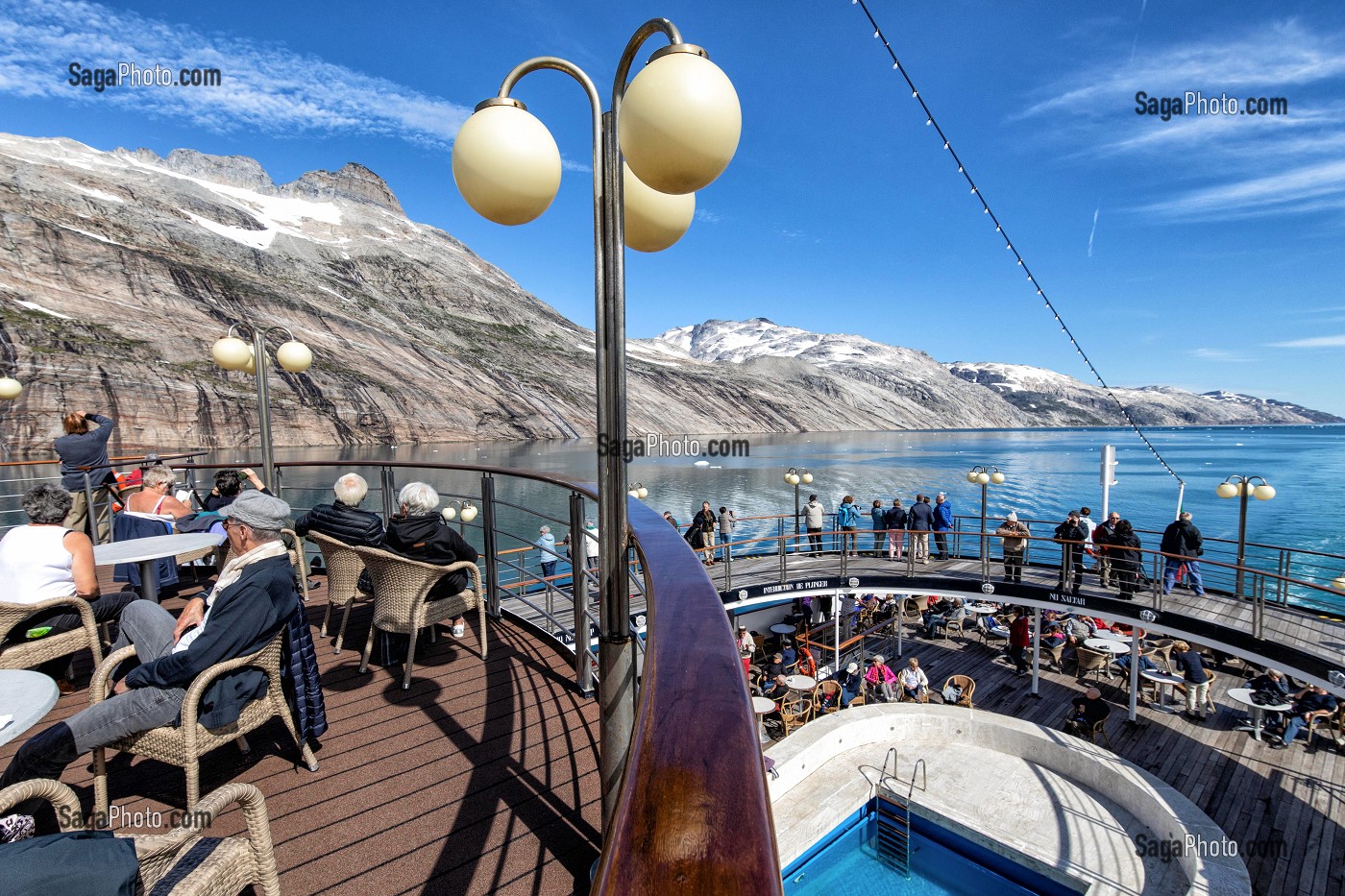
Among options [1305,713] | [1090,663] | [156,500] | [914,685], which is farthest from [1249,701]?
[156,500]

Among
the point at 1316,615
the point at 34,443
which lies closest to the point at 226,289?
the point at 34,443

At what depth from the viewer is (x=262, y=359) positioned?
554 cm

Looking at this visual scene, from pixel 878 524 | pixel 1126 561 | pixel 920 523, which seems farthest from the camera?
pixel 878 524

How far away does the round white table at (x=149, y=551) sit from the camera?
3.42 meters

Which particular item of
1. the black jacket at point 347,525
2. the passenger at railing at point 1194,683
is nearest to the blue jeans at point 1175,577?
the passenger at railing at point 1194,683

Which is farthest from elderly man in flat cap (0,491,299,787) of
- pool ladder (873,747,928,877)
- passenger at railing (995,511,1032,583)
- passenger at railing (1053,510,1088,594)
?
passenger at railing (995,511,1032,583)

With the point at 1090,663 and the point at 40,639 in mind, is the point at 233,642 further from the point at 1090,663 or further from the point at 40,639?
the point at 1090,663

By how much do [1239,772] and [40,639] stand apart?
521 inches

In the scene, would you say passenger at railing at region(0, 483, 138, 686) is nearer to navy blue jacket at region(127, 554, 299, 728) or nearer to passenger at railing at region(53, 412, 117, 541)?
navy blue jacket at region(127, 554, 299, 728)

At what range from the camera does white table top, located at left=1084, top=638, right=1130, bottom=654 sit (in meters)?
11.6

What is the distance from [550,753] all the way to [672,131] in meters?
2.41

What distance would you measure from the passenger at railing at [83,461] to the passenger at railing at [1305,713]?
15.3 metres

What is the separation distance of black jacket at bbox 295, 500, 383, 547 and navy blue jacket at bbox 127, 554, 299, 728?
4.10 ft

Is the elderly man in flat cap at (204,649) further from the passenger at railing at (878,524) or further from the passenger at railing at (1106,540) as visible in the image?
the passenger at railing at (878,524)
